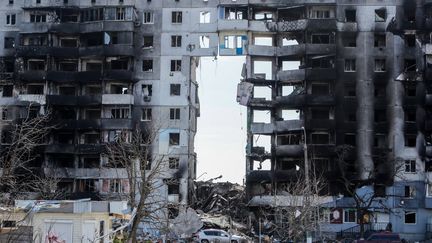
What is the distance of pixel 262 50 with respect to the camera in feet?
229

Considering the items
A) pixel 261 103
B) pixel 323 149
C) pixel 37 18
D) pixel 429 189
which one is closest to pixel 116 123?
pixel 261 103

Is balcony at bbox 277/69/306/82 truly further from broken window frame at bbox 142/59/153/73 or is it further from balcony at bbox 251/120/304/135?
broken window frame at bbox 142/59/153/73

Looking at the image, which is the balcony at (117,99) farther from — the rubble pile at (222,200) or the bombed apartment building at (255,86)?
the rubble pile at (222,200)

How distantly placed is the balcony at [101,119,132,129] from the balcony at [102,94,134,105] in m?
1.74

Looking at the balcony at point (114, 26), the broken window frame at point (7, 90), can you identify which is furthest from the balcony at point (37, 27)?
the broken window frame at point (7, 90)

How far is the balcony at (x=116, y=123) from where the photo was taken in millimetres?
69375

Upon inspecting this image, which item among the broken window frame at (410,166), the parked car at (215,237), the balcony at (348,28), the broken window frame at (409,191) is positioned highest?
the balcony at (348,28)

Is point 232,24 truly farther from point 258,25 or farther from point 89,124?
point 89,124

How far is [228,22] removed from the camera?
232 ft

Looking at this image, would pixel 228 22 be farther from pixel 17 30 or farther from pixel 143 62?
pixel 17 30

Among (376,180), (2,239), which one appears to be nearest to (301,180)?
(376,180)

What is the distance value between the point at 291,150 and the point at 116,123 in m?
17.8

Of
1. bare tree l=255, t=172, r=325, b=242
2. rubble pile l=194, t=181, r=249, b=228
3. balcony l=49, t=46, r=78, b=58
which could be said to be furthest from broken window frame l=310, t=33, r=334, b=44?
balcony l=49, t=46, r=78, b=58

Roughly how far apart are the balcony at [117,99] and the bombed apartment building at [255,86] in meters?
0.14
